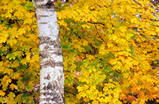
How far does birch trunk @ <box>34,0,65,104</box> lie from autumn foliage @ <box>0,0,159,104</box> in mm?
1012

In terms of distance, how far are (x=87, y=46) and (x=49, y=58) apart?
2803mm

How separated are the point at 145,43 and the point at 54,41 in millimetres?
4749

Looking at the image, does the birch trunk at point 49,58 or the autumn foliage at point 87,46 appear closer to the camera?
the birch trunk at point 49,58

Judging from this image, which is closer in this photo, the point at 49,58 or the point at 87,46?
the point at 49,58

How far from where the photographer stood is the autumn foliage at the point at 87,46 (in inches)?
142

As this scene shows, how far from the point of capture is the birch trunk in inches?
87.3

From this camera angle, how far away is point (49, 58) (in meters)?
2.31

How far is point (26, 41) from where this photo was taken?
375 cm

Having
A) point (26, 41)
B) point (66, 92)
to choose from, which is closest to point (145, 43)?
point (66, 92)

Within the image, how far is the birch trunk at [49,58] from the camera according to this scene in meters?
2.22

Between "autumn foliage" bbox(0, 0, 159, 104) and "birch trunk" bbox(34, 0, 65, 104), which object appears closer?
"birch trunk" bbox(34, 0, 65, 104)

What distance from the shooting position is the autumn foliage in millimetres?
3605

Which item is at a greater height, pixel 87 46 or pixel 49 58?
pixel 49 58

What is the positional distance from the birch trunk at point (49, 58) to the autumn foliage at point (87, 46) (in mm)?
1012
